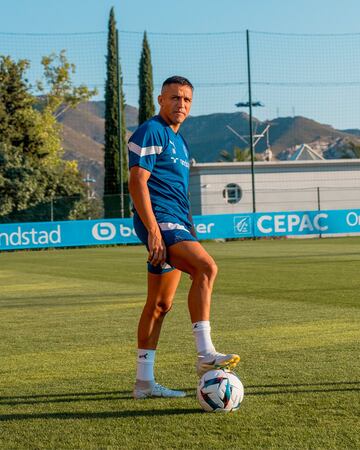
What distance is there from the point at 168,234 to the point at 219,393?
42.6 inches

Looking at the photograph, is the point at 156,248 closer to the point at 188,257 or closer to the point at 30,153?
the point at 188,257

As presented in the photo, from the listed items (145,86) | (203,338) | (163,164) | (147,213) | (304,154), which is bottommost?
(203,338)

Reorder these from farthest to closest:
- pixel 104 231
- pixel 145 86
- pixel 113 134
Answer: pixel 145 86 → pixel 113 134 → pixel 104 231

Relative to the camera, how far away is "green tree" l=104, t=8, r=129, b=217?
40250mm

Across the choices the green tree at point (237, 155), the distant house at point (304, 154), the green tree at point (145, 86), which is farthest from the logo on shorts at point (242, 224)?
the distant house at point (304, 154)

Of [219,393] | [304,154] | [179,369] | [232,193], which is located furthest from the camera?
[304,154]

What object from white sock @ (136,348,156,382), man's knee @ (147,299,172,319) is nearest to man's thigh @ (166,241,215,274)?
man's knee @ (147,299,172,319)

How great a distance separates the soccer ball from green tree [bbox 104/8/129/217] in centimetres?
3405

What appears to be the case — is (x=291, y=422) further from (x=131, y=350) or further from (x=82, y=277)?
(x=82, y=277)

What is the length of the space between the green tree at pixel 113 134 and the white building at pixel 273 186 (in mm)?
5118

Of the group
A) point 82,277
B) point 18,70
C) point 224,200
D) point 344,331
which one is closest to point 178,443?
point 344,331

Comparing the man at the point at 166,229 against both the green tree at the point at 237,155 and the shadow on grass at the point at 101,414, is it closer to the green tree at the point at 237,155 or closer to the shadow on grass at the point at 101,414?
the shadow on grass at the point at 101,414

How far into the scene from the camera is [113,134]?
45625 millimetres

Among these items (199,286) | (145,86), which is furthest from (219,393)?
(145,86)
